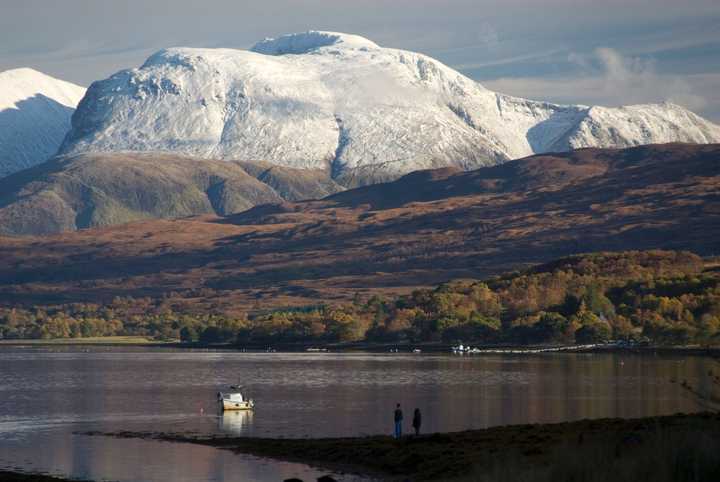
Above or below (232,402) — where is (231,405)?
below

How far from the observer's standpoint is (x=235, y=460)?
78.5m

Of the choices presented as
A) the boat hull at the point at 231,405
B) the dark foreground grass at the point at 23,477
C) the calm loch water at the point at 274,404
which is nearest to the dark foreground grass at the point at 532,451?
the calm loch water at the point at 274,404

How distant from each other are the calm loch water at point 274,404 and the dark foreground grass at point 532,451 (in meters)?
3.39

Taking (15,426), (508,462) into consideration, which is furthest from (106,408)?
→ (508,462)

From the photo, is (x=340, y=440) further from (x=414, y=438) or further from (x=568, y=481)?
(x=568, y=481)

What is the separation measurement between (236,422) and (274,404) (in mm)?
20596

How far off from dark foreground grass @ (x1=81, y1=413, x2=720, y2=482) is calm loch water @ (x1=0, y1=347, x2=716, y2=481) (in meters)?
3.39

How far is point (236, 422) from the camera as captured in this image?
10606cm

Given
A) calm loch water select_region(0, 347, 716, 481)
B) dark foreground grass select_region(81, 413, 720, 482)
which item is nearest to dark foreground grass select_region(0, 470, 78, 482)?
calm loch water select_region(0, 347, 716, 481)

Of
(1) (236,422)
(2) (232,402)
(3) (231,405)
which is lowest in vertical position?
(1) (236,422)

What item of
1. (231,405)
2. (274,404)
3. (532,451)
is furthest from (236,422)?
(532,451)

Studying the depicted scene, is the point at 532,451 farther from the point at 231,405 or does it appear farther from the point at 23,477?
the point at 231,405

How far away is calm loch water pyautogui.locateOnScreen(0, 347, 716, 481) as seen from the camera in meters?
78.6

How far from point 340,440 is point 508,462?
48321mm
